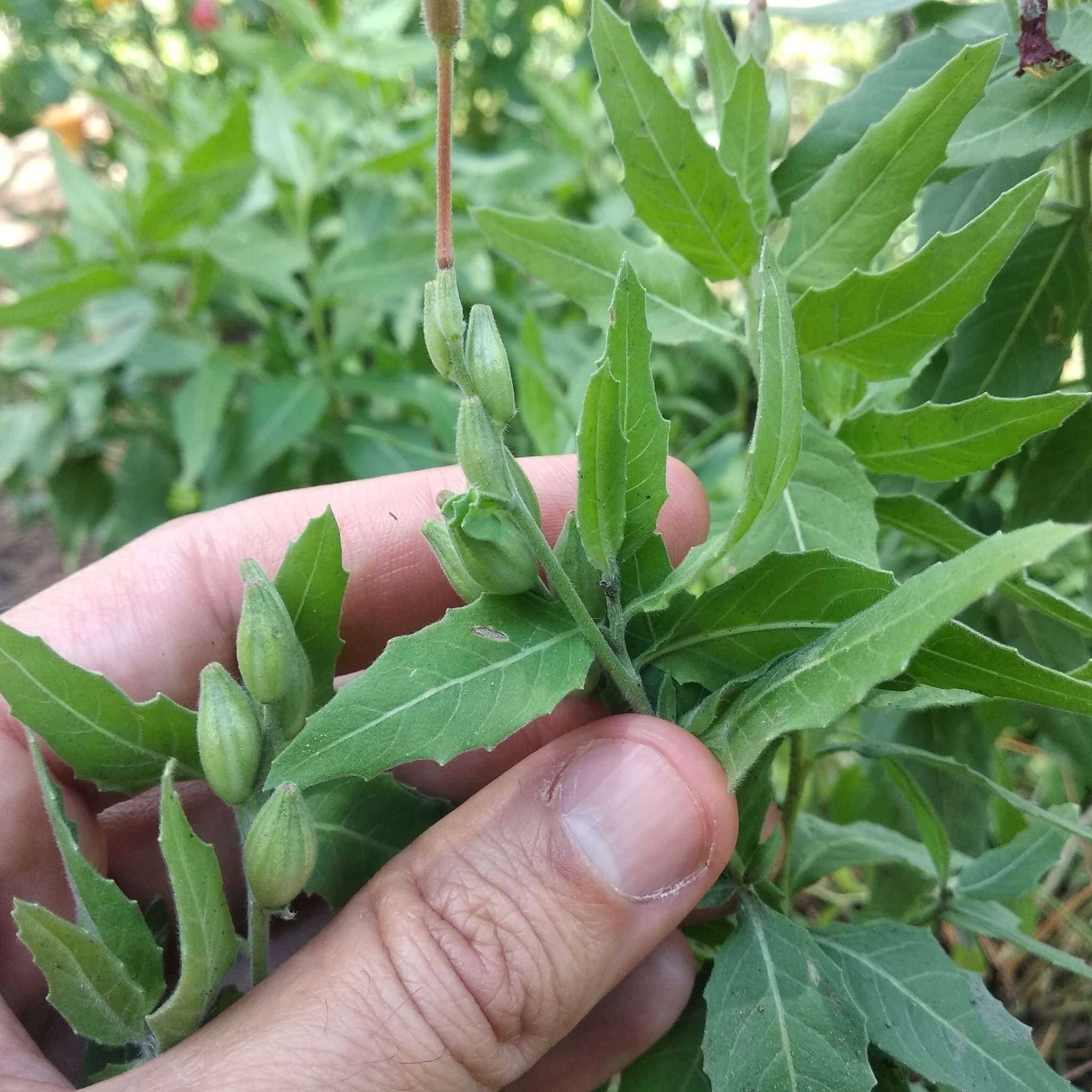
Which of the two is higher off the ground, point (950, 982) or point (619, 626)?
point (619, 626)

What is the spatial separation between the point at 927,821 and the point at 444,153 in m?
0.76

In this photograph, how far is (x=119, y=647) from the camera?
113cm

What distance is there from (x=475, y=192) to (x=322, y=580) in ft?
5.08

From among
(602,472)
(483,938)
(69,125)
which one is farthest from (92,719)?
(69,125)

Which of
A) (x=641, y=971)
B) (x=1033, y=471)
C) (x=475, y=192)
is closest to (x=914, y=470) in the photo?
(x=1033, y=471)

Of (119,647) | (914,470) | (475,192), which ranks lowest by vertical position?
(119,647)

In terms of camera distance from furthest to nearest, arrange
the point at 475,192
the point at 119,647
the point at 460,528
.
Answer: the point at 475,192 < the point at 119,647 < the point at 460,528

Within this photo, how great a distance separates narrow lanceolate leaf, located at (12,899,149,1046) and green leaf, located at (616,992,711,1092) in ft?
1.52

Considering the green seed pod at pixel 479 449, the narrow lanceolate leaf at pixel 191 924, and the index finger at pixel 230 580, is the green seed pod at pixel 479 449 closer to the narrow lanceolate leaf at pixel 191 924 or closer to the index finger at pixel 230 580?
the narrow lanceolate leaf at pixel 191 924

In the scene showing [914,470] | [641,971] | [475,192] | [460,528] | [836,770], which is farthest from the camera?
[475,192]

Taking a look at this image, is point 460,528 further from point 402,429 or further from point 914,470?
point 402,429

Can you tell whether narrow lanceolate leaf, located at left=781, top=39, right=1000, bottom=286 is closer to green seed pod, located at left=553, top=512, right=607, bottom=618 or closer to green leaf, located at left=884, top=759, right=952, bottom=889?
green seed pod, located at left=553, top=512, right=607, bottom=618

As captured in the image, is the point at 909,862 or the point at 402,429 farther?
the point at 402,429

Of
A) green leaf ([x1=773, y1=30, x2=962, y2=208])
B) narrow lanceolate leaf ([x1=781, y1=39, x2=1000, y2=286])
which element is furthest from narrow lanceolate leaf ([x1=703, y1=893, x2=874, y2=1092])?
green leaf ([x1=773, y1=30, x2=962, y2=208])
